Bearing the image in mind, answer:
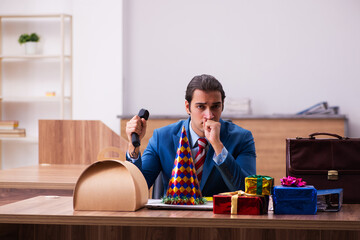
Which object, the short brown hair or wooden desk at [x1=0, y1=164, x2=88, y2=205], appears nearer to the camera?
the short brown hair

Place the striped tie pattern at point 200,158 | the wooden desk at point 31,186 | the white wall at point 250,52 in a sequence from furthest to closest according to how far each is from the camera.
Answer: the white wall at point 250,52, the wooden desk at point 31,186, the striped tie pattern at point 200,158

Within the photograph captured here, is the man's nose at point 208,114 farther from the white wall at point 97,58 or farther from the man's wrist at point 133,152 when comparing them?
the white wall at point 97,58

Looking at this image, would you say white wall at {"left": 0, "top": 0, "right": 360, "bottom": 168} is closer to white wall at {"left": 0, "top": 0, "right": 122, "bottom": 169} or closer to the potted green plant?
white wall at {"left": 0, "top": 0, "right": 122, "bottom": 169}

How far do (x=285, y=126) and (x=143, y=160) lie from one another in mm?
2809

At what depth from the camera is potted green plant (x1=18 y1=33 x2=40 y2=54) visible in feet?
18.8

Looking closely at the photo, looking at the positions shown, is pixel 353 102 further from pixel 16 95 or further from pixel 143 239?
pixel 143 239

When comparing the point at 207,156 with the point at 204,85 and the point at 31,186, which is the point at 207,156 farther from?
the point at 31,186

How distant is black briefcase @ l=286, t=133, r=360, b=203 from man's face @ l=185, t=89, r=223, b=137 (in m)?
0.46

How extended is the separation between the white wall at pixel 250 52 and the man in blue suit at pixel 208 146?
10.7 feet

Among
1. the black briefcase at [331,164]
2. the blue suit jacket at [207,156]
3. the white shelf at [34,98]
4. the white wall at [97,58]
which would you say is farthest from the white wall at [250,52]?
the black briefcase at [331,164]

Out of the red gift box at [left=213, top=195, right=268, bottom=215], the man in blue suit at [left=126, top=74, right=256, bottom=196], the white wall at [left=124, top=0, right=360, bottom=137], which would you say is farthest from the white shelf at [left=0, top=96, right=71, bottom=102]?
the red gift box at [left=213, top=195, right=268, bottom=215]

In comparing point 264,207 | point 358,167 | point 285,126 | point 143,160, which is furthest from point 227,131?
point 285,126

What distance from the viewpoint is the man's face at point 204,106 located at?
2.24 metres

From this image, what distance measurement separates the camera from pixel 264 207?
152 centimetres
